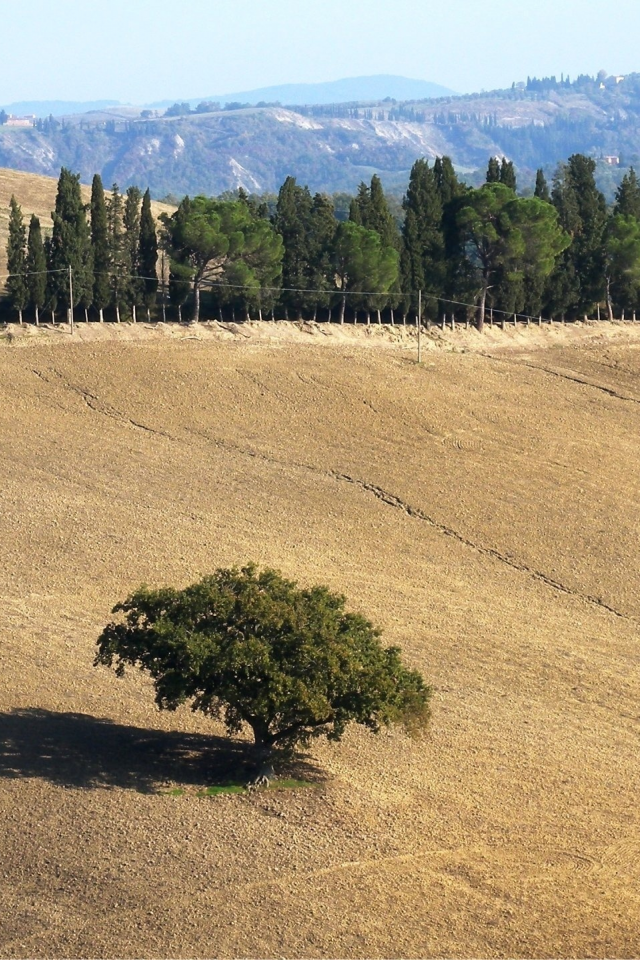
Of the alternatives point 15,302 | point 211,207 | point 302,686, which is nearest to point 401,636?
point 302,686

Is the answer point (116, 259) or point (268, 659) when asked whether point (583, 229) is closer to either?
point (116, 259)

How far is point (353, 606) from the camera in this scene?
1731 inches

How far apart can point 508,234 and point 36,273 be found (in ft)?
99.6

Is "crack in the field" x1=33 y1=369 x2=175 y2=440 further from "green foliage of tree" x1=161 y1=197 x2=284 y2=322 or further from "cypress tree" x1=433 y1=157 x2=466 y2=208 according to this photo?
"cypress tree" x1=433 y1=157 x2=466 y2=208

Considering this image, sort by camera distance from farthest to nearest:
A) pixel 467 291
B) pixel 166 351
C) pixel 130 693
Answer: pixel 467 291 → pixel 166 351 → pixel 130 693

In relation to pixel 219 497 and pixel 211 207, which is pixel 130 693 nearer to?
pixel 219 497

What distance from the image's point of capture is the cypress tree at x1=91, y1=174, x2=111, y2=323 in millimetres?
72875

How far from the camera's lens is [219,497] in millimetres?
52938

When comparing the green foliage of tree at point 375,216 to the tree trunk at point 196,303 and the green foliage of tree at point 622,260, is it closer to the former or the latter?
the tree trunk at point 196,303

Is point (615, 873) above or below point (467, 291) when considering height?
below

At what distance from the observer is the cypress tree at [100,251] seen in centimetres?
7288

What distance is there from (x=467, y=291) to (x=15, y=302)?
1152 inches

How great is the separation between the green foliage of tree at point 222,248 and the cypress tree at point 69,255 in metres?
5.10

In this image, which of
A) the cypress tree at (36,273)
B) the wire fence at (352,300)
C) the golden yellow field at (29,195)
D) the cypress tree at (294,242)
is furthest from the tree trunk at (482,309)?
the golden yellow field at (29,195)
